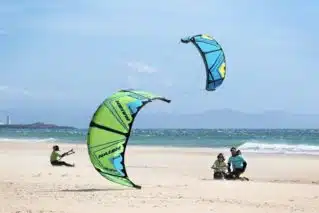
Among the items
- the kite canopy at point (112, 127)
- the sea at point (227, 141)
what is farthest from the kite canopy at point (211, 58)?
the sea at point (227, 141)

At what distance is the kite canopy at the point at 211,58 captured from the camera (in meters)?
13.1

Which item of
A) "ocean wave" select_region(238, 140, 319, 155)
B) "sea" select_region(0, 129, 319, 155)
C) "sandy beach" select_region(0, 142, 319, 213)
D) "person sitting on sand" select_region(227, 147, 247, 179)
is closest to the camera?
"sandy beach" select_region(0, 142, 319, 213)

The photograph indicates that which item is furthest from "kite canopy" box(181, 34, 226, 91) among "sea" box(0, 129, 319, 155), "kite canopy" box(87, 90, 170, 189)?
"sea" box(0, 129, 319, 155)

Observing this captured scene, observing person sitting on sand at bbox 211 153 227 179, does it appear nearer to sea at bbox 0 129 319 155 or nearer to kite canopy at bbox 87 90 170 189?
kite canopy at bbox 87 90 170 189

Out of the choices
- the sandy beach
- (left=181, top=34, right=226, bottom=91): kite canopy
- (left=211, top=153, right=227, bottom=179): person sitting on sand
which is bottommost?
the sandy beach

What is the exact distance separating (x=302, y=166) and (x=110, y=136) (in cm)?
1183

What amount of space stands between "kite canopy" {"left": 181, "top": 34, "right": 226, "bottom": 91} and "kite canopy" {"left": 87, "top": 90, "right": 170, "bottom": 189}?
2169mm

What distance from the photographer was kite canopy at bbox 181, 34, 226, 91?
1312 cm

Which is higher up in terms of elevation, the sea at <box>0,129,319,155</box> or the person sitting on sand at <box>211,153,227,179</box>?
the sea at <box>0,129,319,155</box>

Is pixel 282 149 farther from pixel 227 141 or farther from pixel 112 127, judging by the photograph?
pixel 112 127

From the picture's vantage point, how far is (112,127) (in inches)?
449

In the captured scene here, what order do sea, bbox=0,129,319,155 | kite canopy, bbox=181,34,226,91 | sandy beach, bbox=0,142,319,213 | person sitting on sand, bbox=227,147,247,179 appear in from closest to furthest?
1. sandy beach, bbox=0,142,319,213
2. kite canopy, bbox=181,34,226,91
3. person sitting on sand, bbox=227,147,247,179
4. sea, bbox=0,129,319,155

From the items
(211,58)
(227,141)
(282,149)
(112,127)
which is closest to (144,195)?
(112,127)

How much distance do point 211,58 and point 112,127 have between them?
3.08m
